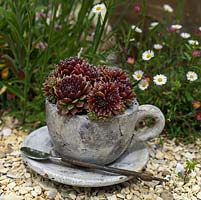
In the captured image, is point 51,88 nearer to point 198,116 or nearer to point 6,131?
point 6,131

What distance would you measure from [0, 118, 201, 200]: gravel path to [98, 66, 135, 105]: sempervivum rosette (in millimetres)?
324

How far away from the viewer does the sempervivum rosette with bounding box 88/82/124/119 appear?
1398 millimetres

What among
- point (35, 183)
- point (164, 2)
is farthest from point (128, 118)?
point (164, 2)

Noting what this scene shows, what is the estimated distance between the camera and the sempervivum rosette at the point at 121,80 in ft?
4.84

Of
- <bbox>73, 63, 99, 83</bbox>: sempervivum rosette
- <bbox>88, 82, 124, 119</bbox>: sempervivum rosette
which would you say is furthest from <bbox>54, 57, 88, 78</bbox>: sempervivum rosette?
<bbox>88, 82, 124, 119</bbox>: sempervivum rosette

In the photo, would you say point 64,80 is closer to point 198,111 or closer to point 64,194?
point 64,194

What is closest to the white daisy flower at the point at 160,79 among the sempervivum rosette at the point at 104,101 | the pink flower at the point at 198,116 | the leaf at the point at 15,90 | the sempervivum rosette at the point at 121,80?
the pink flower at the point at 198,116

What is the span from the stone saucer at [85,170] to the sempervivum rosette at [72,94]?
21 centimetres

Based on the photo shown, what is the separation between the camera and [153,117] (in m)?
1.59

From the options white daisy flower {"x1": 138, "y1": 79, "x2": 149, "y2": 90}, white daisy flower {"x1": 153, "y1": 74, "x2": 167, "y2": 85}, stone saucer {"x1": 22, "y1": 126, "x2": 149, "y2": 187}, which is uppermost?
white daisy flower {"x1": 153, "y1": 74, "x2": 167, "y2": 85}

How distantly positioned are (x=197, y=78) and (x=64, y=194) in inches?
27.9

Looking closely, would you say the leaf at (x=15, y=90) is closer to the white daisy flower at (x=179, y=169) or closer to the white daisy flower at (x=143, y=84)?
the white daisy flower at (x=143, y=84)

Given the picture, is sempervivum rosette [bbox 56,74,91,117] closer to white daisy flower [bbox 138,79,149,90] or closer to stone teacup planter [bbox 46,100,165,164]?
stone teacup planter [bbox 46,100,165,164]

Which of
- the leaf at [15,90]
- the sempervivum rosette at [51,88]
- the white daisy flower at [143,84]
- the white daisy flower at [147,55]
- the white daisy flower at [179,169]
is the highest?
the sempervivum rosette at [51,88]
